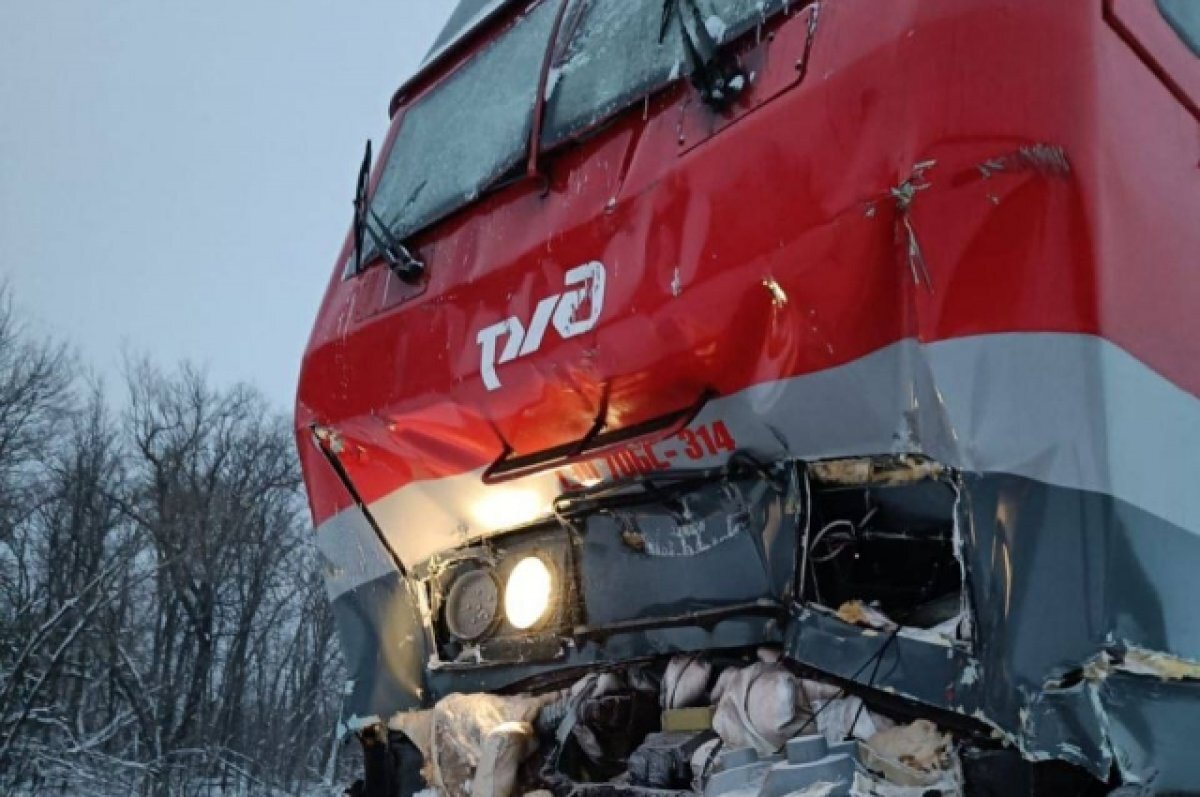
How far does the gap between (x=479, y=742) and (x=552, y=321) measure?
1149mm

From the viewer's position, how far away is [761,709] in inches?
90.7

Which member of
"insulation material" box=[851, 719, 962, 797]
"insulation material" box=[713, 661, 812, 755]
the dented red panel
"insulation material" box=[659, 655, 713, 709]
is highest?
the dented red panel

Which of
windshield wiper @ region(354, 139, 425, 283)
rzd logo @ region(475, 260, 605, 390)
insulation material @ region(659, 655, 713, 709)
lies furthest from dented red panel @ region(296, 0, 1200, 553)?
insulation material @ region(659, 655, 713, 709)

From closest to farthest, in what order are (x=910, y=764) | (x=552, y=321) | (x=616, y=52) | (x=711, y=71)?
1. (x=910, y=764)
2. (x=711, y=71)
3. (x=552, y=321)
4. (x=616, y=52)

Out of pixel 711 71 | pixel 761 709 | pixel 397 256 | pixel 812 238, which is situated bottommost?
pixel 761 709

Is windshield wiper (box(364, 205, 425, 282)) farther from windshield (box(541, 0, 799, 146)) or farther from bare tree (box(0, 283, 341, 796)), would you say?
bare tree (box(0, 283, 341, 796))

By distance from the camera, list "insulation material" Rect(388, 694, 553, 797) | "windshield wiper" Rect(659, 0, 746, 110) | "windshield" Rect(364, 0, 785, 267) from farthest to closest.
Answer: "insulation material" Rect(388, 694, 553, 797) < "windshield" Rect(364, 0, 785, 267) < "windshield wiper" Rect(659, 0, 746, 110)

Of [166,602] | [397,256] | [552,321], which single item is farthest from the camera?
[166,602]

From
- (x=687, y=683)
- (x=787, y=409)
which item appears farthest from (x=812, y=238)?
(x=687, y=683)

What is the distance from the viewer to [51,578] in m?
23.5

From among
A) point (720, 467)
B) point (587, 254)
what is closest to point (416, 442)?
point (587, 254)

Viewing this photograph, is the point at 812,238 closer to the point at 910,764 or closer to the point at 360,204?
the point at 910,764

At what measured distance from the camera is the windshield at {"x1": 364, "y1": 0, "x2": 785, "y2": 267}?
270 centimetres

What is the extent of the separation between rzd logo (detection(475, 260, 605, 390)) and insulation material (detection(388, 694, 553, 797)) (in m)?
0.88
